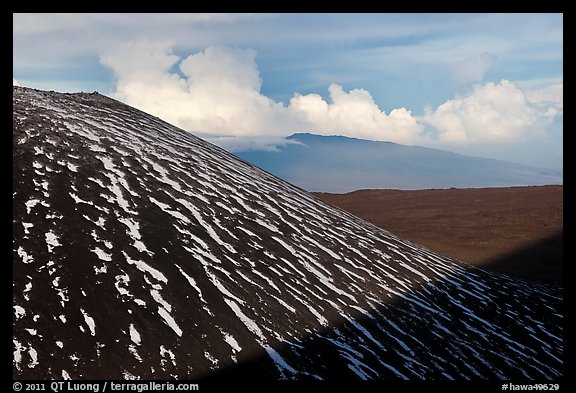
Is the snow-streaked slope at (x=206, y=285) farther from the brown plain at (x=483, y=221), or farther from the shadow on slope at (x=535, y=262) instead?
the brown plain at (x=483, y=221)

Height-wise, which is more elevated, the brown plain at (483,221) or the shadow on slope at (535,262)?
the brown plain at (483,221)

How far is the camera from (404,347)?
18.2ft

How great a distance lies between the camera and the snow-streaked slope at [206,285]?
4.57 m

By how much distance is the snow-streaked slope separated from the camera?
457cm

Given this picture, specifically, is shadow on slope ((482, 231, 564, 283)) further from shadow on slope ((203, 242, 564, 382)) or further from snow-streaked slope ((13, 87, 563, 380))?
shadow on slope ((203, 242, 564, 382))

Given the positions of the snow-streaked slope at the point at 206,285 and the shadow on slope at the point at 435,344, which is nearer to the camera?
the snow-streaked slope at the point at 206,285

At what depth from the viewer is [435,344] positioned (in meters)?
5.81

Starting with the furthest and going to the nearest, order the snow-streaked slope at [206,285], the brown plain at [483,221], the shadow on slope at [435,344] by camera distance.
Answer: the brown plain at [483,221]
the shadow on slope at [435,344]
the snow-streaked slope at [206,285]

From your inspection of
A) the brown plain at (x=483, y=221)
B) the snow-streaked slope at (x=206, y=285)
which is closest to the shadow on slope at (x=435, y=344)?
the snow-streaked slope at (x=206, y=285)

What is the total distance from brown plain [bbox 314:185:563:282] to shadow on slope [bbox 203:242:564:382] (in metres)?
5.02

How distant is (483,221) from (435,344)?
15.9 metres

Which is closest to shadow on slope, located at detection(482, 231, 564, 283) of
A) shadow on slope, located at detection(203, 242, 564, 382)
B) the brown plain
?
the brown plain

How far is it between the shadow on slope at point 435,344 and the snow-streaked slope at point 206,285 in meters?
0.02
